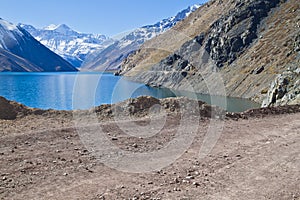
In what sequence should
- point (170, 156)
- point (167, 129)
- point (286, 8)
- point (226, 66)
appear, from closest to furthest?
point (170, 156), point (167, 129), point (226, 66), point (286, 8)

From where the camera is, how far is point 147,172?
1130 cm

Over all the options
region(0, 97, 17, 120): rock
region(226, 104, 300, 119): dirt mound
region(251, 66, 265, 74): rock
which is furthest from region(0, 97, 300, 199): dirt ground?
region(251, 66, 265, 74): rock

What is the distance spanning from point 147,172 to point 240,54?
10741 cm

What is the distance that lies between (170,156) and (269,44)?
326ft

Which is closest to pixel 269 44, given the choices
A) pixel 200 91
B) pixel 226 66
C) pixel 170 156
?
pixel 226 66

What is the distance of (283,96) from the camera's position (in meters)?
41.1

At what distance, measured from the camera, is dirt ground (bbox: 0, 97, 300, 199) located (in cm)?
960

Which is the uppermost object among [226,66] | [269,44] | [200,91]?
[269,44]

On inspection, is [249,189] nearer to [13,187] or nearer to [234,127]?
[13,187]

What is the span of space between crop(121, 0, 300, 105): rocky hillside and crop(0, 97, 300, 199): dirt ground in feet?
200

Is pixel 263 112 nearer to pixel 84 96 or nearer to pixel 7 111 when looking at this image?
pixel 7 111

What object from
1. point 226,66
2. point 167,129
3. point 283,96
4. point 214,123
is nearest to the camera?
point 167,129

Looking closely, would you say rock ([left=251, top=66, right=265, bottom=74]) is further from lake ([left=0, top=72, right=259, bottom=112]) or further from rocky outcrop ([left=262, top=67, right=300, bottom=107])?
rocky outcrop ([left=262, top=67, right=300, bottom=107])

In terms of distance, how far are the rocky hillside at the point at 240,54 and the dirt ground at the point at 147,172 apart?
6088 cm
